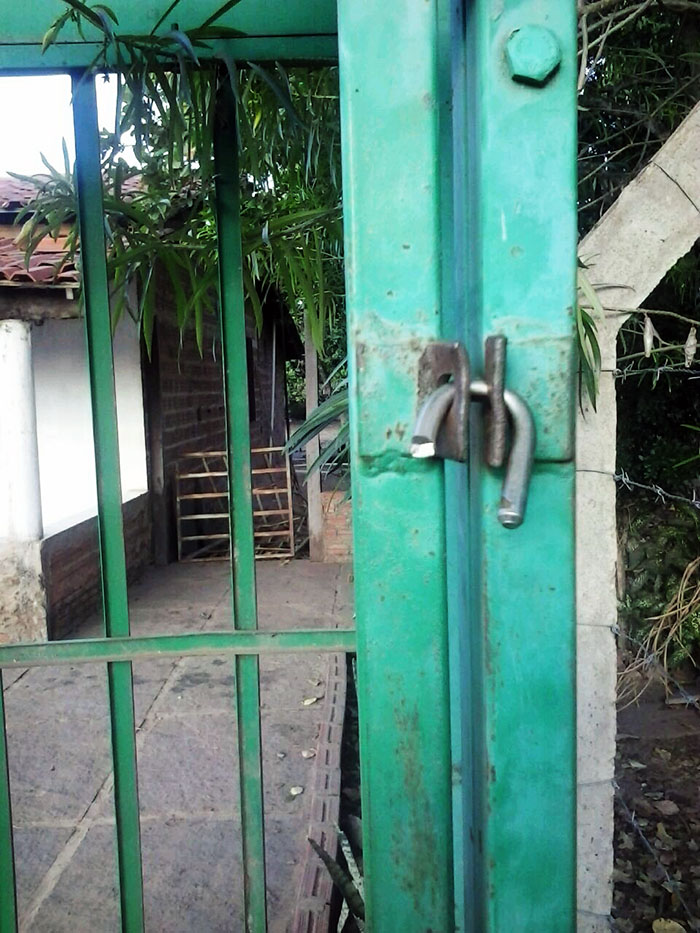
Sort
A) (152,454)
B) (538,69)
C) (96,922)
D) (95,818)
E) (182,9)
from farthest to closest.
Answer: (152,454)
(95,818)
(96,922)
(182,9)
(538,69)

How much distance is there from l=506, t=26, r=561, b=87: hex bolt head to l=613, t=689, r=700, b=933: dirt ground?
1.93 m

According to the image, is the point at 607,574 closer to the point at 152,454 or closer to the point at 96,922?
the point at 96,922

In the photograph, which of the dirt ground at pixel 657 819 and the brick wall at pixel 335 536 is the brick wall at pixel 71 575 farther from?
the dirt ground at pixel 657 819

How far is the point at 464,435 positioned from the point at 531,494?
90 mm

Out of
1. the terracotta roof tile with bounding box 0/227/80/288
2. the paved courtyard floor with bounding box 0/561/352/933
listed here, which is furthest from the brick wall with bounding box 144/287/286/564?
the paved courtyard floor with bounding box 0/561/352/933

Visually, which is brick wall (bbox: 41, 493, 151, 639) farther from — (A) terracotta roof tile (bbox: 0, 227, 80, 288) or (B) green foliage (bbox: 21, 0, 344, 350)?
(B) green foliage (bbox: 21, 0, 344, 350)

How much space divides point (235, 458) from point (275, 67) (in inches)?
22.5

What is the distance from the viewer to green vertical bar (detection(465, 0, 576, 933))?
22.7 inches

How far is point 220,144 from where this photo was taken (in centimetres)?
108

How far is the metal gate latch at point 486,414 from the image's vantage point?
1.81 feet

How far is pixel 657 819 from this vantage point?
2885mm

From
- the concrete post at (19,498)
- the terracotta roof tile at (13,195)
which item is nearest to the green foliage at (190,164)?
the concrete post at (19,498)

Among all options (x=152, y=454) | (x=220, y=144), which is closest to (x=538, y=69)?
(x=220, y=144)

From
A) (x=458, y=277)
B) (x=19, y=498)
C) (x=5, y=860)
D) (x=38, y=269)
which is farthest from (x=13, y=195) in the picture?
(x=458, y=277)
